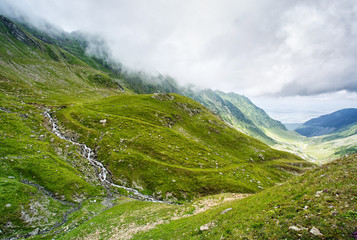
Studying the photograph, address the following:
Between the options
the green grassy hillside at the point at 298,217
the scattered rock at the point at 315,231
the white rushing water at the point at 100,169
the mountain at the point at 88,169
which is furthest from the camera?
the white rushing water at the point at 100,169

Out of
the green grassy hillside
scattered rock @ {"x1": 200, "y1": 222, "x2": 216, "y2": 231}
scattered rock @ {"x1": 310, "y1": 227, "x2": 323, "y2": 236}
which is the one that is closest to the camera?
scattered rock @ {"x1": 310, "y1": 227, "x2": 323, "y2": 236}

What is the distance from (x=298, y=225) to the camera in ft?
35.7

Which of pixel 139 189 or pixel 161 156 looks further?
→ pixel 161 156

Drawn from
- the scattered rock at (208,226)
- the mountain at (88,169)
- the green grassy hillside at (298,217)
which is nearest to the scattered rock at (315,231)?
the green grassy hillside at (298,217)

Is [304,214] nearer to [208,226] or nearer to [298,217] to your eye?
[298,217]

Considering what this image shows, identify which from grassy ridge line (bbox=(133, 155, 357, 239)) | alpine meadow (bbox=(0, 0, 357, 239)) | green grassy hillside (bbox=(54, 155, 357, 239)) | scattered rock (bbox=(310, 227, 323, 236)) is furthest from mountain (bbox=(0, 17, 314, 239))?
scattered rock (bbox=(310, 227, 323, 236))

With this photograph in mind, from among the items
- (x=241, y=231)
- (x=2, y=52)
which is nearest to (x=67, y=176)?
(x=241, y=231)

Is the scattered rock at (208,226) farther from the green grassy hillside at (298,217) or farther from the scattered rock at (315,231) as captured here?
the scattered rock at (315,231)

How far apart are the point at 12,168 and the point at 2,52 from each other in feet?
802

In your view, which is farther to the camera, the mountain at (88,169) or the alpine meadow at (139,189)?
the mountain at (88,169)

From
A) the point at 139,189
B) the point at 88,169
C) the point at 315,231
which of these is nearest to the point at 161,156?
the point at 139,189

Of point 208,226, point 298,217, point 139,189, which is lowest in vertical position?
point 139,189

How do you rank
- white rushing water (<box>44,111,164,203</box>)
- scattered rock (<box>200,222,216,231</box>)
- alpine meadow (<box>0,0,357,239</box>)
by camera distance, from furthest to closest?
white rushing water (<box>44,111,164,203</box>)
scattered rock (<box>200,222,216,231</box>)
alpine meadow (<box>0,0,357,239</box>)

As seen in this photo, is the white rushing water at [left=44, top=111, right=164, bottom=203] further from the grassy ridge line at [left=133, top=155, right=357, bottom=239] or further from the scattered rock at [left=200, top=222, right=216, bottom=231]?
the scattered rock at [left=200, top=222, right=216, bottom=231]
